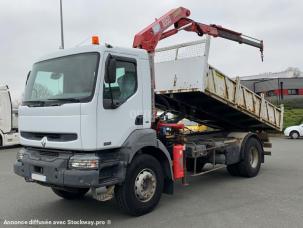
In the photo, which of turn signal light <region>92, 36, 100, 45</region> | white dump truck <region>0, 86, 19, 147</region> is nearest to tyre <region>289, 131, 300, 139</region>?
white dump truck <region>0, 86, 19, 147</region>

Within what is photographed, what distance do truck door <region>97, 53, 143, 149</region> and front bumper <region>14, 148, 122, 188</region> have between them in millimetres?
397

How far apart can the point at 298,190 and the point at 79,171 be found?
493cm

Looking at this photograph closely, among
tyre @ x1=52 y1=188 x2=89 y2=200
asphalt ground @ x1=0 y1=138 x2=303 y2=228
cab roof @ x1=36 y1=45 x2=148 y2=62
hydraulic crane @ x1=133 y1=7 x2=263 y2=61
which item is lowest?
asphalt ground @ x1=0 y1=138 x2=303 y2=228

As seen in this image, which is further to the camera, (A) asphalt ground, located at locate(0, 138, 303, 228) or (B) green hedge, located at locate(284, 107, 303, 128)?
(B) green hedge, located at locate(284, 107, 303, 128)

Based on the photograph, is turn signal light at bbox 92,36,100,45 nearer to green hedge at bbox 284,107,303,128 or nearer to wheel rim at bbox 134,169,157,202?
wheel rim at bbox 134,169,157,202

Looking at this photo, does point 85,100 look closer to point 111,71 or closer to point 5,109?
point 111,71

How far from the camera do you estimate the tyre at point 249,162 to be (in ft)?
30.7

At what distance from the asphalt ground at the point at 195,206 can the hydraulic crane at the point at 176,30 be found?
3.05m

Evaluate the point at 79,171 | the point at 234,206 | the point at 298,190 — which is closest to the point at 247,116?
the point at 298,190

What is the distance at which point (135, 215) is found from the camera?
6.12m

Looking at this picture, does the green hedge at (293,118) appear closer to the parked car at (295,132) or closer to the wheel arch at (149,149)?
the parked car at (295,132)

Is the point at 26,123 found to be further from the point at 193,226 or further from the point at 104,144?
the point at 193,226

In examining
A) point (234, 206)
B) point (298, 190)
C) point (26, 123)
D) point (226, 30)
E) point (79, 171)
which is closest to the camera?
point (79, 171)

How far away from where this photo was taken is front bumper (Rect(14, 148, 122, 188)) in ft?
17.5
